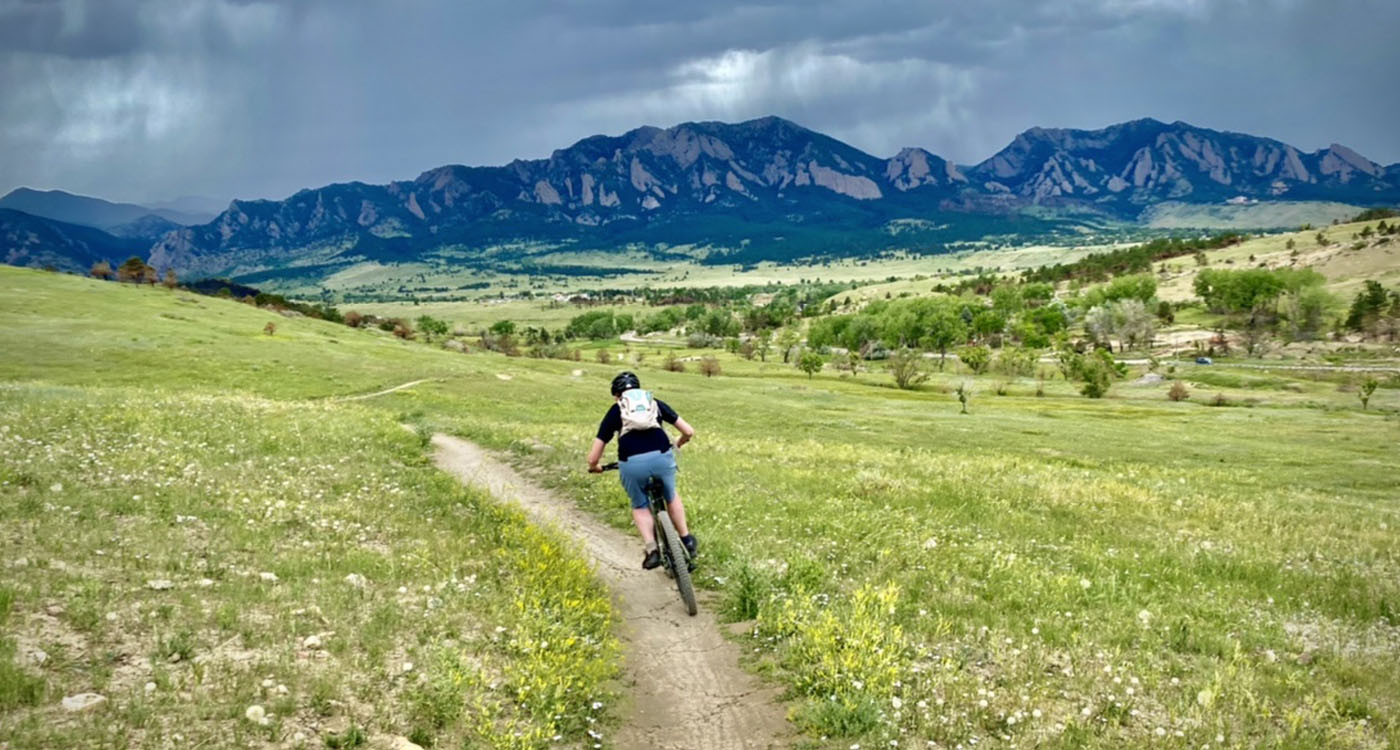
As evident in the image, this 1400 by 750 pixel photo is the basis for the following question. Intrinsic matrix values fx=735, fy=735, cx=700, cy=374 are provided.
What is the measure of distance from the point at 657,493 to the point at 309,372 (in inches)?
2670

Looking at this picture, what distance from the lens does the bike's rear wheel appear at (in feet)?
42.2

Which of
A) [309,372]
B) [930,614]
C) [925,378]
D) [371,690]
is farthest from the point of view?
[925,378]

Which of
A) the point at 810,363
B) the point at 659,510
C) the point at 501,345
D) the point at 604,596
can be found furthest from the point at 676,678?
the point at 501,345

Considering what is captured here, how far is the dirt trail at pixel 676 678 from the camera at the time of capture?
9078mm

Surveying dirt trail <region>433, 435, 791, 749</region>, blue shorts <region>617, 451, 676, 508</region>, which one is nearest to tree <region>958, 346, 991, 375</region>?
dirt trail <region>433, 435, 791, 749</region>

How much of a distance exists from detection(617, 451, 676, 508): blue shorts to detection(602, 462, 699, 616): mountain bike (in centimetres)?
13

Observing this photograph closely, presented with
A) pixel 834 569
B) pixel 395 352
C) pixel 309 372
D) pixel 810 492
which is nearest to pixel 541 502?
pixel 810 492

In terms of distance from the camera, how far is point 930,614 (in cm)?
1239

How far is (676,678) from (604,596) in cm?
277

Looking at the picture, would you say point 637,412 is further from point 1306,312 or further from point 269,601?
point 1306,312

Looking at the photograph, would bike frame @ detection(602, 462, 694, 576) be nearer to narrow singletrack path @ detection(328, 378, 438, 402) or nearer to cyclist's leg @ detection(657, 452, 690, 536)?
cyclist's leg @ detection(657, 452, 690, 536)

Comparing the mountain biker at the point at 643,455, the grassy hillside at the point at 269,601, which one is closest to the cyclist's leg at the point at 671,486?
the mountain biker at the point at 643,455

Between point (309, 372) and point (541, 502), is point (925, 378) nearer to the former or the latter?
point (309, 372)

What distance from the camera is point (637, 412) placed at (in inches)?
536
